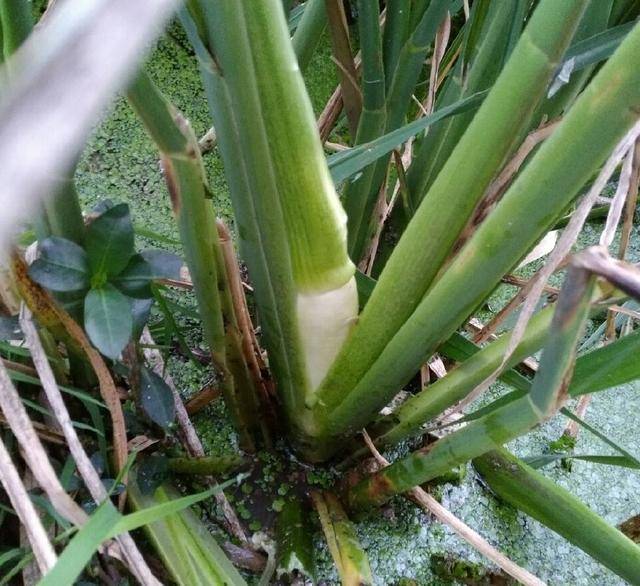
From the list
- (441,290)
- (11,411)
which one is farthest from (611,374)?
(11,411)

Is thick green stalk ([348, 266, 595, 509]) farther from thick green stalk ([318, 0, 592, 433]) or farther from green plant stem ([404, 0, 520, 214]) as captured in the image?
green plant stem ([404, 0, 520, 214])

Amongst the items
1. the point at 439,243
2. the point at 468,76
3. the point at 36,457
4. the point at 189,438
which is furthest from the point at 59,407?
the point at 468,76

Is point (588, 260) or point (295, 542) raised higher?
point (588, 260)

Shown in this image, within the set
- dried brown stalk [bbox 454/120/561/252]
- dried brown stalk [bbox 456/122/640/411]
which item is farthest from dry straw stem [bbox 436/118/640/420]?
dried brown stalk [bbox 454/120/561/252]

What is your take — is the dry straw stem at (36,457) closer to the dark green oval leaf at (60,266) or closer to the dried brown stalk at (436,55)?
the dark green oval leaf at (60,266)

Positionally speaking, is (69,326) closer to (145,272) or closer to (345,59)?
(145,272)

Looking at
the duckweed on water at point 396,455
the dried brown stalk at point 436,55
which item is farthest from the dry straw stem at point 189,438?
the dried brown stalk at point 436,55

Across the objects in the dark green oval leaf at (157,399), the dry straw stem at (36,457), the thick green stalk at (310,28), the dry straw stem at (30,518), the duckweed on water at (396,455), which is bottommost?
the duckweed on water at (396,455)

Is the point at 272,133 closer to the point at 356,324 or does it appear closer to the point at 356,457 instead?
the point at 356,324

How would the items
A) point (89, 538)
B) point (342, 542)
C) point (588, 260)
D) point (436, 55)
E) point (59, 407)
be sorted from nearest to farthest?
point (588, 260) < point (89, 538) < point (59, 407) < point (342, 542) < point (436, 55)
